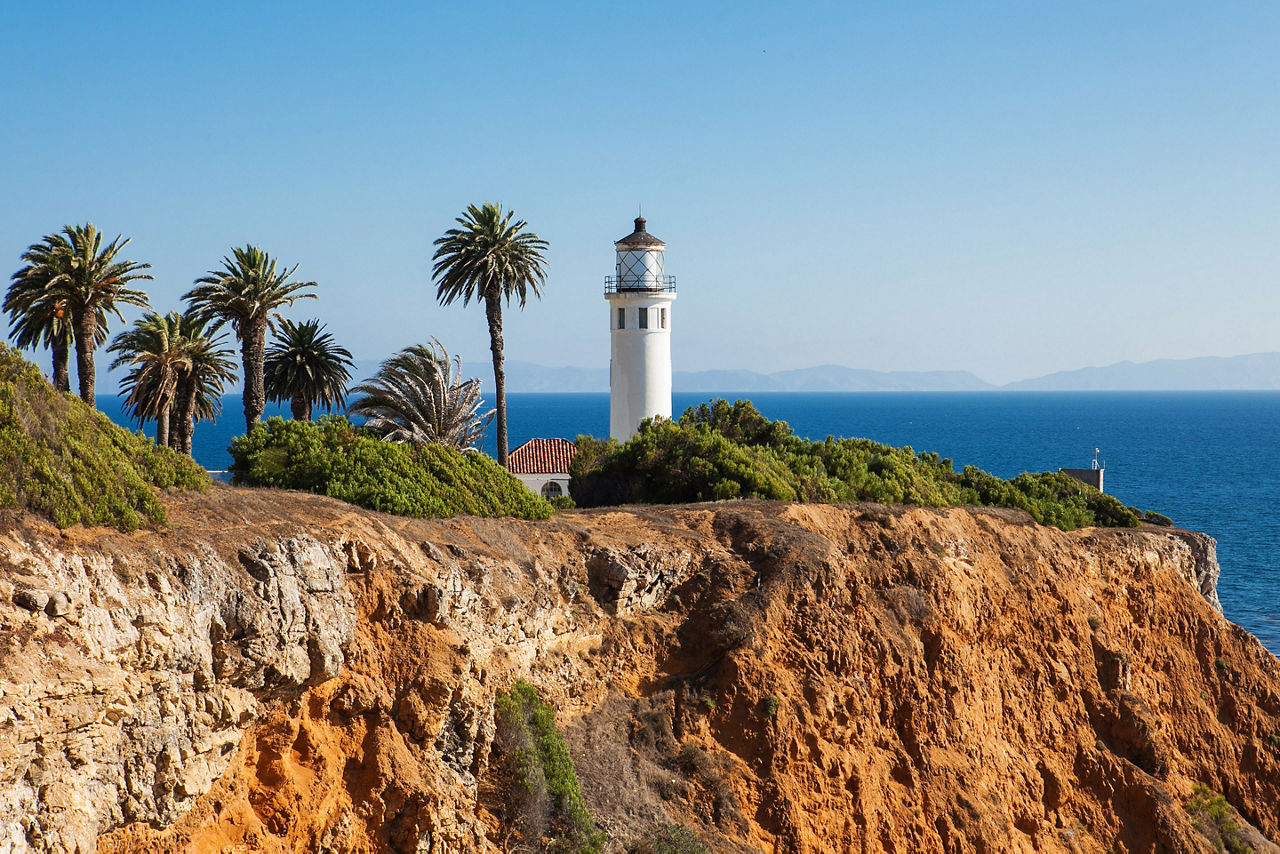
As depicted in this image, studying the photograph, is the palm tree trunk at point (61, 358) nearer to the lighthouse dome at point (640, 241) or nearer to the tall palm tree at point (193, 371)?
the tall palm tree at point (193, 371)

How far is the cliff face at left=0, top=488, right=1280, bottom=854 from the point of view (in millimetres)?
14844

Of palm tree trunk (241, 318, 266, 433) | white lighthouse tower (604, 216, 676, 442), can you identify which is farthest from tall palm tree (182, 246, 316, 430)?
white lighthouse tower (604, 216, 676, 442)

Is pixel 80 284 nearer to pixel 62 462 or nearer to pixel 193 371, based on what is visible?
pixel 193 371

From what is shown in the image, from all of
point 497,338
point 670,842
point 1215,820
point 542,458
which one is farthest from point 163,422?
point 1215,820

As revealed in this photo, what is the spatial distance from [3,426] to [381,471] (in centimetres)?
877

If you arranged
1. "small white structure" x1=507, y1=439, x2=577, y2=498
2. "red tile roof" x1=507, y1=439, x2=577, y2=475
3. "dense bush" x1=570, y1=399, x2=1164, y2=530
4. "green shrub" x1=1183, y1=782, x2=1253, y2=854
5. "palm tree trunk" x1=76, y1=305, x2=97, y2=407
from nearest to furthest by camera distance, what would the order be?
1. "green shrub" x1=1183, y1=782, x2=1253, y2=854
2. "dense bush" x1=570, y1=399, x2=1164, y2=530
3. "palm tree trunk" x1=76, y1=305, x2=97, y2=407
4. "small white structure" x1=507, y1=439, x2=577, y2=498
5. "red tile roof" x1=507, y1=439, x2=577, y2=475

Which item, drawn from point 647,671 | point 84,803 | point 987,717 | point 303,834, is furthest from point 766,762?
point 84,803

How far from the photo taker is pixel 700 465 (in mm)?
33719

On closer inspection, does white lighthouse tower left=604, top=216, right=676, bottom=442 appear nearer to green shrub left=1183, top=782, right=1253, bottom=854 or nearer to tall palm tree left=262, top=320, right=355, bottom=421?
tall palm tree left=262, top=320, right=355, bottom=421

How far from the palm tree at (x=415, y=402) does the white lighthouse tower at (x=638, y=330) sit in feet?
31.1

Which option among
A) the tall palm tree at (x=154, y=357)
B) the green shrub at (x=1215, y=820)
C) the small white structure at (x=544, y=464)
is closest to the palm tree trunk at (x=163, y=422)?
the tall palm tree at (x=154, y=357)

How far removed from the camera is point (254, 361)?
38.6 meters

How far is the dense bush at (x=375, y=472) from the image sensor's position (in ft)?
78.1

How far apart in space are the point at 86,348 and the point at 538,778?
2457 cm
